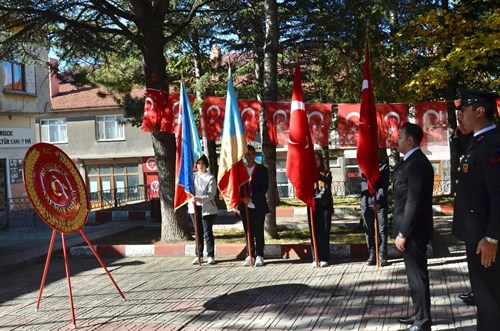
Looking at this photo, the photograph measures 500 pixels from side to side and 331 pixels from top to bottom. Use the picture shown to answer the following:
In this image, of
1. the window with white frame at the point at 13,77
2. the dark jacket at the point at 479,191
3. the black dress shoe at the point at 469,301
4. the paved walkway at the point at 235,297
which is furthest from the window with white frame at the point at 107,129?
the dark jacket at the point at 479,191

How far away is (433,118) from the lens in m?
11.0

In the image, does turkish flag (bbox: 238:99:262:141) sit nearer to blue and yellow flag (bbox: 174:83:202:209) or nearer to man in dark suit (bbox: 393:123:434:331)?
blue and yellow flag (bbox: 174:83:202:209)

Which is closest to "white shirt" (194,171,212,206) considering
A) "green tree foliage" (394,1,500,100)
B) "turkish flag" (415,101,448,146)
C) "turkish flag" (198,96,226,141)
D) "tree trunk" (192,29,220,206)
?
"turkish flag" (198,96,226,141)

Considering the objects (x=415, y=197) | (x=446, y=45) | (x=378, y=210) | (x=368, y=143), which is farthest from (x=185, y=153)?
(x=446, y=45)

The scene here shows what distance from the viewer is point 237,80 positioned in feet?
73.0

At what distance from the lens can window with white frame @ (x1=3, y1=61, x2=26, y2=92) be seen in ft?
82.1

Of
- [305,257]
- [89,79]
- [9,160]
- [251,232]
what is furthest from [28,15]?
[9,160]

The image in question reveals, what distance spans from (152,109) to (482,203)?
791 cm

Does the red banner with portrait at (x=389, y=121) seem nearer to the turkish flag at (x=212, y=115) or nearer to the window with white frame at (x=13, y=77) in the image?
the turkish flag at (x=212, y=115)

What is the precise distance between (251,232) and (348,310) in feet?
11.0

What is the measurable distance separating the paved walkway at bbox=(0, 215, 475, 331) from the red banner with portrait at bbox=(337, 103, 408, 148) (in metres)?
2.36

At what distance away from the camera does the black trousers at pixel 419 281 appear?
18.0 ft

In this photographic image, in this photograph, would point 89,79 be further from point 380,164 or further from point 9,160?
point 380,164

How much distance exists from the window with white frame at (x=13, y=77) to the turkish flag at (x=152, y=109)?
16224mm
